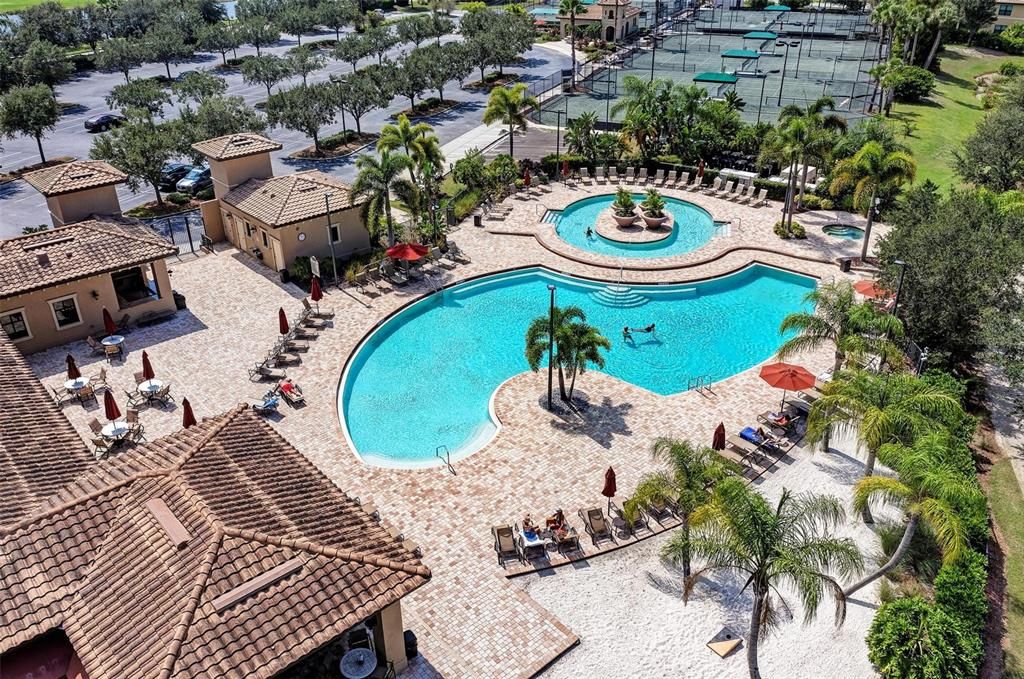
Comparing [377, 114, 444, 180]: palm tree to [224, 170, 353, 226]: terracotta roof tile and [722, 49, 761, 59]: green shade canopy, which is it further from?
[722, 49, 761, 59]: green shade canopy

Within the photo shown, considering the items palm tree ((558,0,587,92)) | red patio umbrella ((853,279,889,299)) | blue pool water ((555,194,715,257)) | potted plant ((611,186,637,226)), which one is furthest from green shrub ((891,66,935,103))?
red patio umbrella ((853,279,889,299))

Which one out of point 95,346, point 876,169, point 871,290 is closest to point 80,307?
point 95,346

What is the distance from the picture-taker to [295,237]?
37219 mm

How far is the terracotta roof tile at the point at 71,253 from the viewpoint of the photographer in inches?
1198

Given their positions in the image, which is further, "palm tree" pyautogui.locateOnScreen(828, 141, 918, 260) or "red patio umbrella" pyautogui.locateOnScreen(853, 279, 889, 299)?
"palm tree" pyautogui.locateOnScreen(828, 141, 918, 260)

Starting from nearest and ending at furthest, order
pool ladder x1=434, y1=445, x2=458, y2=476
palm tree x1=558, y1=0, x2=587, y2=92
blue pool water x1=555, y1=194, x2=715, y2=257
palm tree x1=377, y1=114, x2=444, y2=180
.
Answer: pool ladder x1=434, y1=445, x2=458, y2=476, palm tree x1=377, y1=114, x2=444, y2=180, blue pool water x1=555, y1=194, x2=715, y2=257, palm tree x1=558, y1=0, x2=587, y2=92

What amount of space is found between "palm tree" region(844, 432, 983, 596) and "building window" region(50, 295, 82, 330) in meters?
31.0

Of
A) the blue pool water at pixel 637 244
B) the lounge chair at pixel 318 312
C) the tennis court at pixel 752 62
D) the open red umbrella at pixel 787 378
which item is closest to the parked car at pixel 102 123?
the tennis court at pixel 752 62

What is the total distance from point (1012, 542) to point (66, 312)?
35956 millimetres

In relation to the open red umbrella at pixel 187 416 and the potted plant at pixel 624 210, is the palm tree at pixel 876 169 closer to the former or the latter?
the potted plant at pixel 624 210

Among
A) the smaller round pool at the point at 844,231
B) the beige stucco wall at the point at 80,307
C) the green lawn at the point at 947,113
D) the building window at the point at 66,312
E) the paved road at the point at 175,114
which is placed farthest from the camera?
the green lawn at the point at 947,113

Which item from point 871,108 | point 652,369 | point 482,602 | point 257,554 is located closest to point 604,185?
point 652,369

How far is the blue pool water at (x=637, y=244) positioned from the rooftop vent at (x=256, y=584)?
95.2ft

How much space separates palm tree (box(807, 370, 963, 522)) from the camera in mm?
19281
